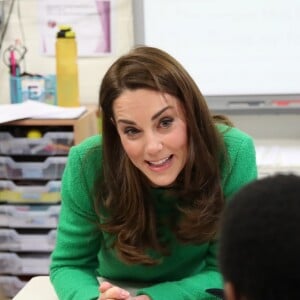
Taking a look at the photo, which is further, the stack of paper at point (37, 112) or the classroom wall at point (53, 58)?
the classroom wall at point (53, 58)

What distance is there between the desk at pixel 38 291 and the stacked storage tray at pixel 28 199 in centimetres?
78

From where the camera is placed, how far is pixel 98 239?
1.23m

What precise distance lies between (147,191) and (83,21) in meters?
1.25

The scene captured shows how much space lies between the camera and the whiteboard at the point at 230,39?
2033 mm

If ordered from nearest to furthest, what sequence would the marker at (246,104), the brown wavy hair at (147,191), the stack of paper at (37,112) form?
the brown wavy hair at (147,191)
the stack of paper at (37,112)
the marker at (246,104)

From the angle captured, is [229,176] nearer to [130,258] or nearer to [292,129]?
[130,258]

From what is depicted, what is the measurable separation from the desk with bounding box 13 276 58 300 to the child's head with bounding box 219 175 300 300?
0.75m

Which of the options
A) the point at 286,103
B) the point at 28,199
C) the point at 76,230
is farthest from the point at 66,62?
the point at 76,230

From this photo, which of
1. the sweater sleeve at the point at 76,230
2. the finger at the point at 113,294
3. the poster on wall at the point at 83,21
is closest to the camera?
the finger at the point at 113,294

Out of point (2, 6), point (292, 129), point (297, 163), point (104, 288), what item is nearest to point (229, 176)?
point (104, 288)

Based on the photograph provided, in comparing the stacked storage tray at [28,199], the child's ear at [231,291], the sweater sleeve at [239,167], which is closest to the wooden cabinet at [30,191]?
the stacked storage tray at [28,199]

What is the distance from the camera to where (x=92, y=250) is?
1.24 metres

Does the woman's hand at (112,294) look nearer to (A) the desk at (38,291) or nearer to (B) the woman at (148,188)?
(B) the woman at (148,188)

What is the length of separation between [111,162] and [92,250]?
0.22 metres
